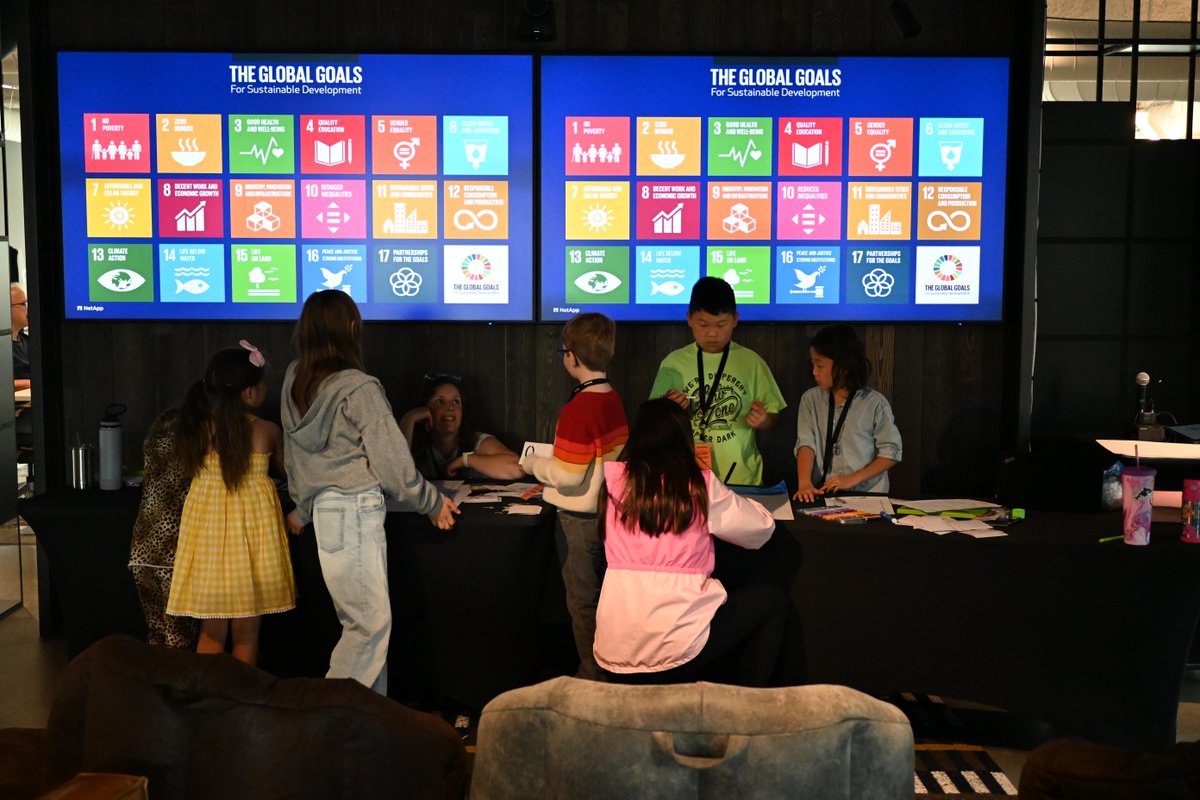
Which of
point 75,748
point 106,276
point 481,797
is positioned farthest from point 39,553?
point 481,797

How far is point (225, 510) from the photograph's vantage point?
3566 mm

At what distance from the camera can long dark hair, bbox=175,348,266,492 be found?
3506 millimetres

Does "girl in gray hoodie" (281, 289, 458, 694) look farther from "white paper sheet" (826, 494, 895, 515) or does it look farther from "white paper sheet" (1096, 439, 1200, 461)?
"white paper sheet" (1096, 439, 1200, 461)

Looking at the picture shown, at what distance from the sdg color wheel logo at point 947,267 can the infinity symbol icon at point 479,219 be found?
6.55ft

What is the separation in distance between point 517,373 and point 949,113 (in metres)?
2.27

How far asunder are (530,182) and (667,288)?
0.78 m

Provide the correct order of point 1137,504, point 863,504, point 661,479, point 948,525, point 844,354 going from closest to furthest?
point 661,479 < point 1137,504 < point 948,525 < point 863,504 < point 844,354

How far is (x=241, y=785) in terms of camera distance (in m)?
1.67

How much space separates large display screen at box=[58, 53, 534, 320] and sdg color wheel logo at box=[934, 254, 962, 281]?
1849 mm

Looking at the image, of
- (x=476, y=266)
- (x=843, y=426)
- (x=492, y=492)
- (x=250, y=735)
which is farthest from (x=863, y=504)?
(x=250, y=735)

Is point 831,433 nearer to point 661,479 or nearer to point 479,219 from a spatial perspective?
point 661,479

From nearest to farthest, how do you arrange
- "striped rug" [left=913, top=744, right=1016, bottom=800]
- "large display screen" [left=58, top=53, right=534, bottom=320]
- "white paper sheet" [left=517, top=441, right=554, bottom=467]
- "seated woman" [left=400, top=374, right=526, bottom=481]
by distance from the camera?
"striped rug" [left=913, top=744, right=1016, bottom=800] < "white paper sheet" [left=517, top=441, right=554, bottom=467] < "seated woman" [left=400, top=374, right=526, bottom=481] < "large display screen" [left=58, top=53, right=534, bottom=320]

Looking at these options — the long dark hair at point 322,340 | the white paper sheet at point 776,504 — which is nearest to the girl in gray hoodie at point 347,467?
the long dark hair at point 322,340

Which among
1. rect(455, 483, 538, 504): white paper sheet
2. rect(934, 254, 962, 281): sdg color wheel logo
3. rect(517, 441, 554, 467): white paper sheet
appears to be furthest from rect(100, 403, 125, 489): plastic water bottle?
rect(934, 254, 962, 281): sdg color wheel logo
